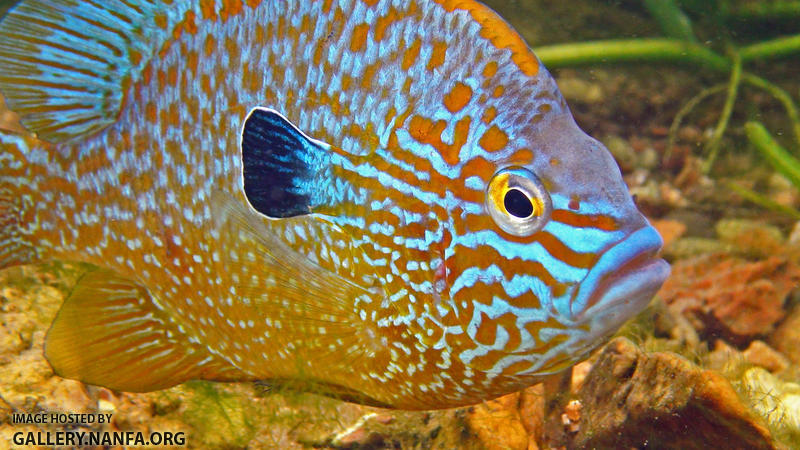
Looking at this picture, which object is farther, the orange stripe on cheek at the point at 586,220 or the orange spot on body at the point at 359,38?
the orange spot on body at the point at 359,38

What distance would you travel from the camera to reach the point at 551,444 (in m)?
2.57

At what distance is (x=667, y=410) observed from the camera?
88.3 inches

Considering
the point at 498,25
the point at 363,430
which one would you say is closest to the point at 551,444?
the point at 363,430

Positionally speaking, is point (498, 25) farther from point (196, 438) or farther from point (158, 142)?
point (196, 438)

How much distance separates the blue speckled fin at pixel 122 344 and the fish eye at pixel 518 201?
1.39 meters

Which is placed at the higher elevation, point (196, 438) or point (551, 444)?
point (551, 444)

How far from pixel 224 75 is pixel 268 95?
24 cm

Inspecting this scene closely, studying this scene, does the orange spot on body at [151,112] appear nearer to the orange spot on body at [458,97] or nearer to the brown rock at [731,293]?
the orange spot on body at [458,97]

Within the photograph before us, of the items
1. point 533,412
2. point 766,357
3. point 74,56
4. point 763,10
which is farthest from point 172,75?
point 763,10

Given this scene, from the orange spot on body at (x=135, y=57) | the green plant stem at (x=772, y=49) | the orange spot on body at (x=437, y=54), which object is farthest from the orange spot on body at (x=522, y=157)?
the green plant stem at (x=772, y=49)

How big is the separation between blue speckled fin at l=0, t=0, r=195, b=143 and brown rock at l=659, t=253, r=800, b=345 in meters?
3.71

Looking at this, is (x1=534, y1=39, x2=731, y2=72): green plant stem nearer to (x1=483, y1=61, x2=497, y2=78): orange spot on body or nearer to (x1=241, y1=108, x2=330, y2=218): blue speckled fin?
(x1=483, y1=61, x2=497, y2=78): orange spot on body

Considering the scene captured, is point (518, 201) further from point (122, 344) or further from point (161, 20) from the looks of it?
point (122, 344)

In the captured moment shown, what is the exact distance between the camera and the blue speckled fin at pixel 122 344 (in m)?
2.36
